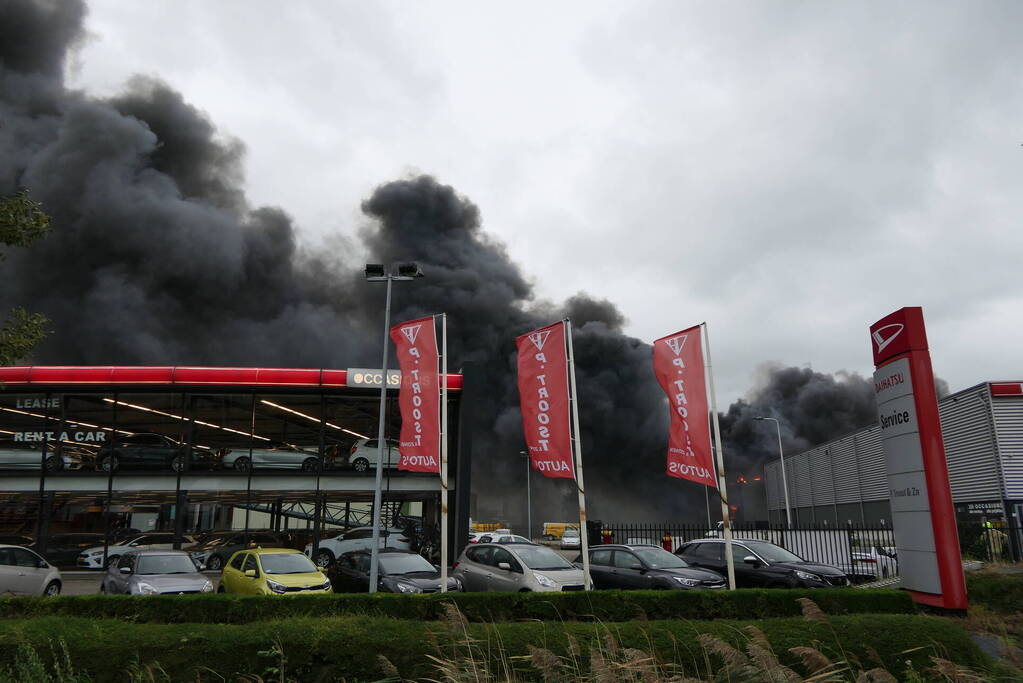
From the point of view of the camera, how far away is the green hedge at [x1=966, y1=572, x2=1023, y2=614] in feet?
43.3

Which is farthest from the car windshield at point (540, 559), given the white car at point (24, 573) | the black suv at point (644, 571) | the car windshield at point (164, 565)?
the white car at point (24, 573)

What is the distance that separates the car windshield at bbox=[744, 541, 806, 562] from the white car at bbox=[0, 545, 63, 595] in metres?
17.9

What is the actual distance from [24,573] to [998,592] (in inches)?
886

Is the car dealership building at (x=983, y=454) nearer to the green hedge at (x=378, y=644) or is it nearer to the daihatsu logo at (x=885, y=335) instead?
the daihatsu logo at (x=885, y=335)

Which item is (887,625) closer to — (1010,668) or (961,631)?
(961,631)

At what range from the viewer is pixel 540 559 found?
14.5 m

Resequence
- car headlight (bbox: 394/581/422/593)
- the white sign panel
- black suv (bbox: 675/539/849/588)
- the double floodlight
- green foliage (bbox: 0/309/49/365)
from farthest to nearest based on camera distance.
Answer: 1. the double floodlight
2. black suv (bbox: 675/539/849/588)
3. car headlight (bbox: 394/581/422/593)
4. the white sign panel
5. green foliage (bbox: 0/309/49/365)

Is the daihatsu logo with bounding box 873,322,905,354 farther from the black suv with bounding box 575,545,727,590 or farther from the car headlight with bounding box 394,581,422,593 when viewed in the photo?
the car headlight with bounding box 394,581,422,593

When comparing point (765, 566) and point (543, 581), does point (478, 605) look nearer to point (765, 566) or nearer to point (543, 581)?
point (543, 581)

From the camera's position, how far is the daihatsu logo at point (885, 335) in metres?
13.0

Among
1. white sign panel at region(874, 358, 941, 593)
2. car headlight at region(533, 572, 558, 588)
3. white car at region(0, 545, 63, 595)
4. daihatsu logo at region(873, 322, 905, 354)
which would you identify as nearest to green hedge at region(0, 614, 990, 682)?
white sign panel at region(874, 358, 941, 593)

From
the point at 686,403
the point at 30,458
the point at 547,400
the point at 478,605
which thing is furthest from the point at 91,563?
the point at 686,403

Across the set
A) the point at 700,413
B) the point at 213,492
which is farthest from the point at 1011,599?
the point at 213,492

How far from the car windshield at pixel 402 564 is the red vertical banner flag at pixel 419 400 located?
2391mm
